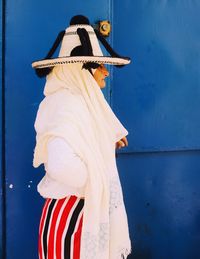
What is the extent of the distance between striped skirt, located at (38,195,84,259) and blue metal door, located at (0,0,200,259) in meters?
0.72

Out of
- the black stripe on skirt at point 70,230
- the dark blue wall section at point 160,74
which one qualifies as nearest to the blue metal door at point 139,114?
the dark blue wall section at point 160,74

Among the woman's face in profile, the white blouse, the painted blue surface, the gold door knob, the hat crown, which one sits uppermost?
the gold door knob

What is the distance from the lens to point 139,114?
3320 millimetres

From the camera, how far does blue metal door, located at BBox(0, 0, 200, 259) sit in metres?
2.82

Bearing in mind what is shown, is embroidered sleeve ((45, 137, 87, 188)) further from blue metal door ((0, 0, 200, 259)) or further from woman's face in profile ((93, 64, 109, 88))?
blue metal door ((0, 0, 200, 259))

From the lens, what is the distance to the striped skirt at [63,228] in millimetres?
2135

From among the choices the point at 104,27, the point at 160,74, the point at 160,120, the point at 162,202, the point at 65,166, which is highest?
the point at 104,27

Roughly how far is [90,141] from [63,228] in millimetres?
425

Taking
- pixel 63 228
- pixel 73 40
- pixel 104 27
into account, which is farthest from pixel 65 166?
pixel 104 27

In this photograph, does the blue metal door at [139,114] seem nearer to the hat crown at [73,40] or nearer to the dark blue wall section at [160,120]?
the dark blue wall section at [160,120]

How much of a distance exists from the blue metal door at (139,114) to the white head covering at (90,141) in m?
0.58

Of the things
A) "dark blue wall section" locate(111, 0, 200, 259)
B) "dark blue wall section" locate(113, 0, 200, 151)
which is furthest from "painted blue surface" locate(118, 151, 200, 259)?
"dark blue wall section" locate(113, 0, 200, 151)

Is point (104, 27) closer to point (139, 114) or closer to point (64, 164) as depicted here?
point (139, 114)

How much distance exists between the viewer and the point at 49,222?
7.20 feet
